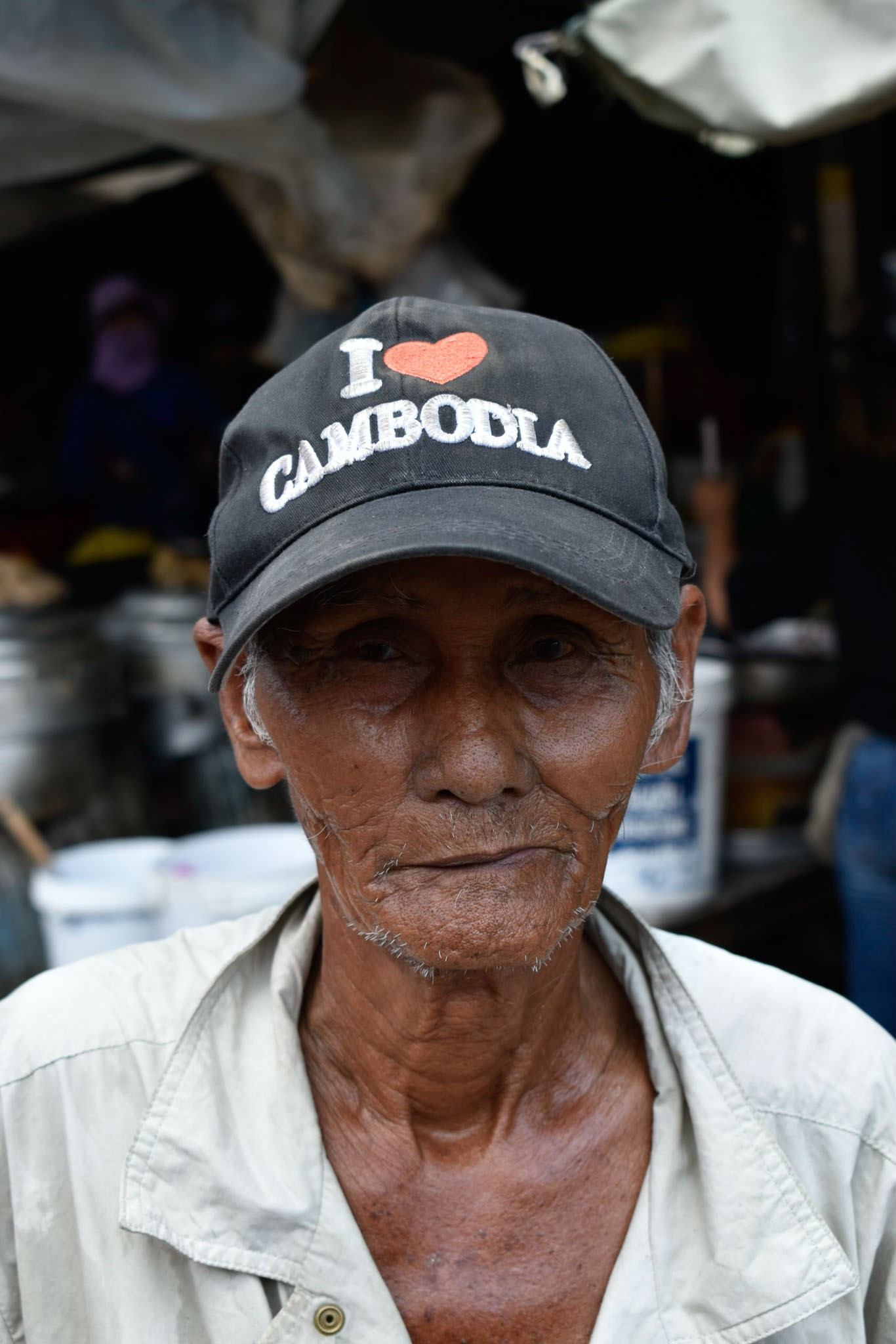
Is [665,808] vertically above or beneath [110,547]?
beneath

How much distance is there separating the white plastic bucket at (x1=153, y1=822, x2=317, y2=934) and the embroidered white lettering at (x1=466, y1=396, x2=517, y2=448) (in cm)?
146

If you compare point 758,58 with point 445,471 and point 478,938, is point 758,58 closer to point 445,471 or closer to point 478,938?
point 445,471

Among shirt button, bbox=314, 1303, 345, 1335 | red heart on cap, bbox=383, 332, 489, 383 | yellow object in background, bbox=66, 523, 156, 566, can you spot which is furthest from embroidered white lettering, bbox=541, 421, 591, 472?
yellow object in background, bbox=66, 523, 156, 566

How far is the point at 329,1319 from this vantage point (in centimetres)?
125

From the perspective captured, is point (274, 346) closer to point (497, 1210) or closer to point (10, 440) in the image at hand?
point (10, 440)

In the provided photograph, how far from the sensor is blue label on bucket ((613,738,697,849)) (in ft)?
10.6

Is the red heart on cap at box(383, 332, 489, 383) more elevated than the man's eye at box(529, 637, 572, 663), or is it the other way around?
the red heart on cap at box(383, 332, 489, 383)

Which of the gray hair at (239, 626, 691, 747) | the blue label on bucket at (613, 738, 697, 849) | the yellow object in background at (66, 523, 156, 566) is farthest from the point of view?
the yellow object in background at (66, 523, 156, 566)

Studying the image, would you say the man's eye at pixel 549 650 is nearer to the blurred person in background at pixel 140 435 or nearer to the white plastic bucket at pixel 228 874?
the white plastic bucket at pixel 228 874

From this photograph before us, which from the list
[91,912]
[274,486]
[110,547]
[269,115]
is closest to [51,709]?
[91,912]

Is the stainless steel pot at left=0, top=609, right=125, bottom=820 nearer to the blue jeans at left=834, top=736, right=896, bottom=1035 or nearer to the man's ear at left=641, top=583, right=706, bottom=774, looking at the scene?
the blue jeans at left=834, top=736, right=896, bottom=1035

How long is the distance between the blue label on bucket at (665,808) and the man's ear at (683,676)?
1750 millimetres

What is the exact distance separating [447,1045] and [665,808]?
198 cm

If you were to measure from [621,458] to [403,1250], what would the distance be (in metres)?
0.86
